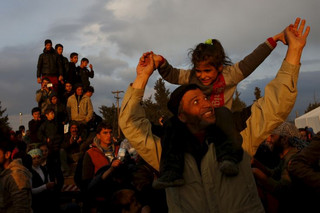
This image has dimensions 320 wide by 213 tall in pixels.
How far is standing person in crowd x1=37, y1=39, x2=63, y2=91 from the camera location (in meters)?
14.5

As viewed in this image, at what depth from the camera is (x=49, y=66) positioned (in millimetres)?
14477

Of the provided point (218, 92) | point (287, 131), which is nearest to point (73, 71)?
point (287, 131)

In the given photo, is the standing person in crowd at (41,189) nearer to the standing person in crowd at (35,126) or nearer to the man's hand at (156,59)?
the man's hand at (156,59)

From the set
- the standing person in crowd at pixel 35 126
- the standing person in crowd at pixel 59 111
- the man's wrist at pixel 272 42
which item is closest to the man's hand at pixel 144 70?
the man's wrist at pixel 272 42

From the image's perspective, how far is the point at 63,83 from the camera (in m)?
14.9

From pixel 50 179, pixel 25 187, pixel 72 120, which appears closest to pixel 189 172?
pixel 25 187

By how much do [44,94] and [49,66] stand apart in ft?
3.86

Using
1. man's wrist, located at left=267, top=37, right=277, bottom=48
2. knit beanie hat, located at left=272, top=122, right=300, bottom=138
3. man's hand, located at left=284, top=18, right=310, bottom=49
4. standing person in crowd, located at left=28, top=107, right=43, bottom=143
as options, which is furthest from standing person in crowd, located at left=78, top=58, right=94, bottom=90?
man's hand, located at left=284, top=18, right=310, bottom=49

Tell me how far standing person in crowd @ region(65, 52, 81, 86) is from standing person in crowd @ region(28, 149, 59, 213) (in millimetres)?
8565

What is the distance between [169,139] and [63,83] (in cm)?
1302

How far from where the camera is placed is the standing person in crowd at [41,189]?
19.6 ft

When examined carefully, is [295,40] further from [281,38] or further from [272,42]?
[272,42]

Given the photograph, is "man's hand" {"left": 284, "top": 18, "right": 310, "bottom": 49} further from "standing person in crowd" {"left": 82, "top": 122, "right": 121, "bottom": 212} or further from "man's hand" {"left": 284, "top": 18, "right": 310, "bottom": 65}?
"standing person in crowd" {"left": 82, "top": 122, "right": 121, "bottom": 212}

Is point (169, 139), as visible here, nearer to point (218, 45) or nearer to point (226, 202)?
point (226, 202)
